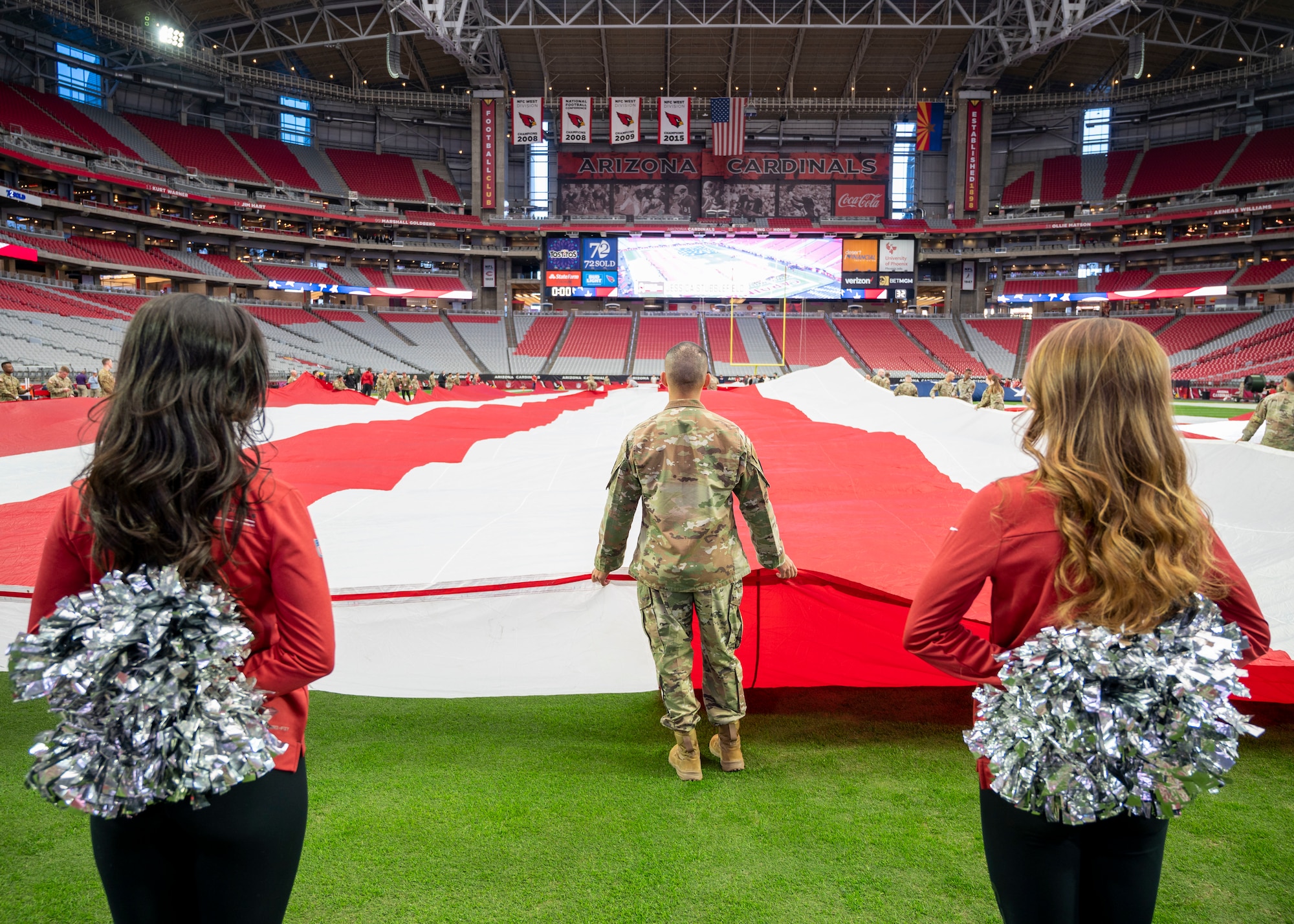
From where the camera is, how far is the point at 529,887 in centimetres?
218

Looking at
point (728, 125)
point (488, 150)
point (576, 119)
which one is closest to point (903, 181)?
point (728, 125)

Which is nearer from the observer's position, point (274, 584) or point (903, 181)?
point (274, 584)

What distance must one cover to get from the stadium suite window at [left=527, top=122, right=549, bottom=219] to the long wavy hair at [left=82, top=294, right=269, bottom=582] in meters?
39.4

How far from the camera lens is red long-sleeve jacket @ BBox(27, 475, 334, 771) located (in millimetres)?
1225

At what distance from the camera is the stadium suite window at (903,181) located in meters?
38.2

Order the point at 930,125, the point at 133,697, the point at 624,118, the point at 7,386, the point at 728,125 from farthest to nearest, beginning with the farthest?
the point at 930,125
the point at 728,125
the point at 624,118
the point at 7,386
the point at 133,697

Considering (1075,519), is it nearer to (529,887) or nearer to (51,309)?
(529,887)

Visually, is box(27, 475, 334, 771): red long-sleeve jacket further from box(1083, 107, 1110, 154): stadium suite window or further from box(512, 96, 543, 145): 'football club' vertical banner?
box(1083, 107, 1110, 154): stadium suite window

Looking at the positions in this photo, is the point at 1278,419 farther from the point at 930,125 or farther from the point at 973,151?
the point at 973,151

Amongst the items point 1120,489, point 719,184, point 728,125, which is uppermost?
point 728,125

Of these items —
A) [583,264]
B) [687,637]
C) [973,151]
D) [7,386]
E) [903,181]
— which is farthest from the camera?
[903,181]

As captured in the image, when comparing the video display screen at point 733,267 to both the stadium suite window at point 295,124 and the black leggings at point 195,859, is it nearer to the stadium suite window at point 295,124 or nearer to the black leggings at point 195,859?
the stadium suite window at point 295,124

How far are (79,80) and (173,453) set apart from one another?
4338 centimetres

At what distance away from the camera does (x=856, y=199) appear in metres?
38.3
